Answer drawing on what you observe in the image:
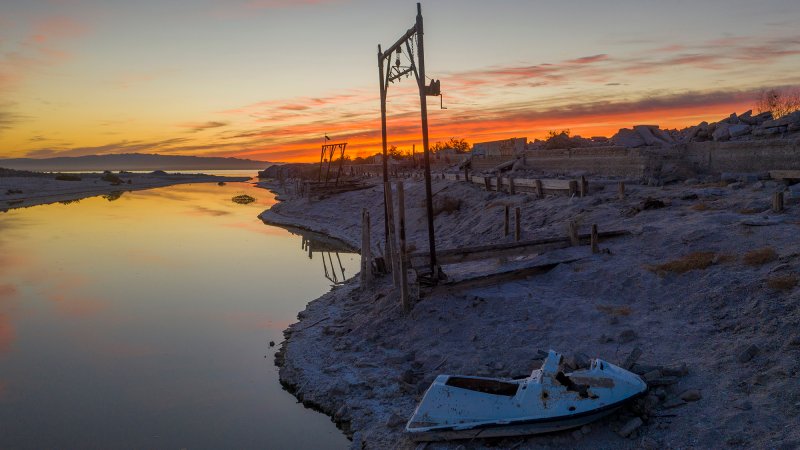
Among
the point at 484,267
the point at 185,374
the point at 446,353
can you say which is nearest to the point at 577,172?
the point at 484,267

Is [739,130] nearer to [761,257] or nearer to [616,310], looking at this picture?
[761,257]

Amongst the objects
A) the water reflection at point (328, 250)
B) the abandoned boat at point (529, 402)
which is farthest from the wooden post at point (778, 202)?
the water reflection at point (328, 250)

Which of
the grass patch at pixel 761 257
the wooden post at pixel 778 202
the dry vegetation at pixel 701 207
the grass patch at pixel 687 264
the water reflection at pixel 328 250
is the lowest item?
the water reflection at pixel 328 250

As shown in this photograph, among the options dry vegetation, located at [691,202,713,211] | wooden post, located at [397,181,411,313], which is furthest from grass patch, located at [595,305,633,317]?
dry vegetation, located at [691,202,713,211]

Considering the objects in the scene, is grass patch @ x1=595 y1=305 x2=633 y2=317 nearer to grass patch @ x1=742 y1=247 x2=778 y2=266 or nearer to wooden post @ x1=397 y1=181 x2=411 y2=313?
grass patch @ x1=742 y1=247 x2=778 y2=266

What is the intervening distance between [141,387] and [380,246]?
13948 mm

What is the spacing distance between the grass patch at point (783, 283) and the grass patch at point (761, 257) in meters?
1.09

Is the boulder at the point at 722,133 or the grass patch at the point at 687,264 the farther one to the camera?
the boulder at the point at 722,133

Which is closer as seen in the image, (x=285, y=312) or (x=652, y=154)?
(x=285, y=312)

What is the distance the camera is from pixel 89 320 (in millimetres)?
15164

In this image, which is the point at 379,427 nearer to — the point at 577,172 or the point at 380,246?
the point at 380,246

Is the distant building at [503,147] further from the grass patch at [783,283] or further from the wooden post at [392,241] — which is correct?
the grass patch at [783,283]

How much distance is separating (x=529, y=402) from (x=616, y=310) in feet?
13.8

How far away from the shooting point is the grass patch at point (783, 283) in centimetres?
884
